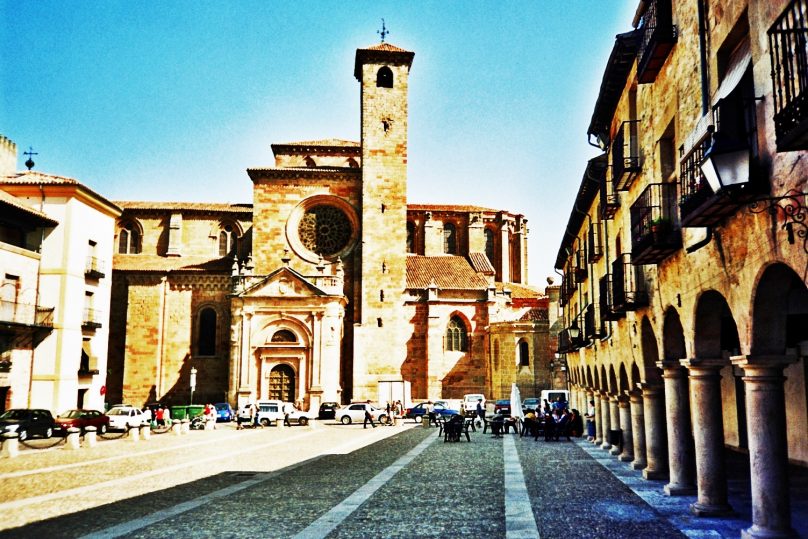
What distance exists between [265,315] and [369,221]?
9538 mm

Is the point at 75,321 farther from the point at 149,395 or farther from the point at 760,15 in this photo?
the point at 760,15

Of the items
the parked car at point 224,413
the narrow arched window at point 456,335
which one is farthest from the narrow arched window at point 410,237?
the parked car at point 224,413

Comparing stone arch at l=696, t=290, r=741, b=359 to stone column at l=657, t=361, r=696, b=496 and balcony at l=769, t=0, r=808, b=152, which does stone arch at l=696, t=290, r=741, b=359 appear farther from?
balcony at l=769, t=0, r=808, b=152

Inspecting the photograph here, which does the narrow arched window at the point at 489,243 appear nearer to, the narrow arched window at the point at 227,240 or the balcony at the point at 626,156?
the narrow arched window at the point at 227,240

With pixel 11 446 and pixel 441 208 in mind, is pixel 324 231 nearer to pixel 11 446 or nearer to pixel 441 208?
pixel 441 208

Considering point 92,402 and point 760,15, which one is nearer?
A: point 760,15

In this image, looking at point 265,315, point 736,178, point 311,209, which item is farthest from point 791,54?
point 311,209

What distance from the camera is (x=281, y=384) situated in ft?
147

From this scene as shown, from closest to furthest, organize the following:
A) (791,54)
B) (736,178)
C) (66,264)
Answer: (791,54)
(736,178)
(66,264)

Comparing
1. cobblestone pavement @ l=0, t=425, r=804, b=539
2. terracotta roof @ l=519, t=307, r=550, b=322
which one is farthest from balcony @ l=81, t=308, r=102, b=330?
terracotta roof @ l=519, t=307, r=550, b=322

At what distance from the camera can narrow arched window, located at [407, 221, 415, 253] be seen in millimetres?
61531

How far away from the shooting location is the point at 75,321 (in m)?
34.2

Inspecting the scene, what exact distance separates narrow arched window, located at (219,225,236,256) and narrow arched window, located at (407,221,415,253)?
15.1 metres

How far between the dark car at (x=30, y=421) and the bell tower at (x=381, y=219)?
70.8ft
